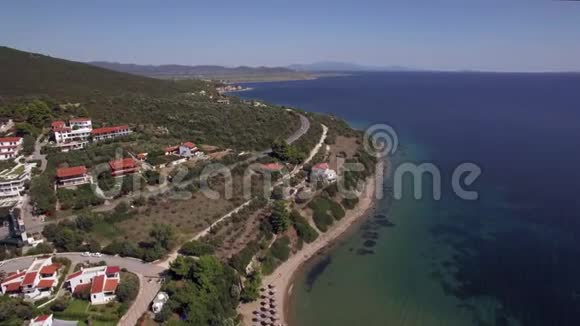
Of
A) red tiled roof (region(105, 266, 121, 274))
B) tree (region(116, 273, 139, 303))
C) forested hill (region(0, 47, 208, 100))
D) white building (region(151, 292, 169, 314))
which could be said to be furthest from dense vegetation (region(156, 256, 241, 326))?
forested hill (region(0, 47, 208, 100))

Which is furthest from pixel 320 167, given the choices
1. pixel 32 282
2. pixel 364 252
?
pixel 32 282

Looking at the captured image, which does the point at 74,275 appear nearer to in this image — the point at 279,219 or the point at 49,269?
the point at 49,269

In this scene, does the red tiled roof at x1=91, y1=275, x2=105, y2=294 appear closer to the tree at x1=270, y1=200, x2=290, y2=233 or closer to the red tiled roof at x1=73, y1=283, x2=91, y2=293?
the red tiled roof at x1=73, y1=283, x2=91, y2=293

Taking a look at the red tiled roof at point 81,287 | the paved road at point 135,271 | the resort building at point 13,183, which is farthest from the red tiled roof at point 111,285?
the resort building at point 13,183

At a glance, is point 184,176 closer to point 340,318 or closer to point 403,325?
point 340,318

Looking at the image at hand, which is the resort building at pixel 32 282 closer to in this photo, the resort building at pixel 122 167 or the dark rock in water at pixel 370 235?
the resort building at pixel 122 167
